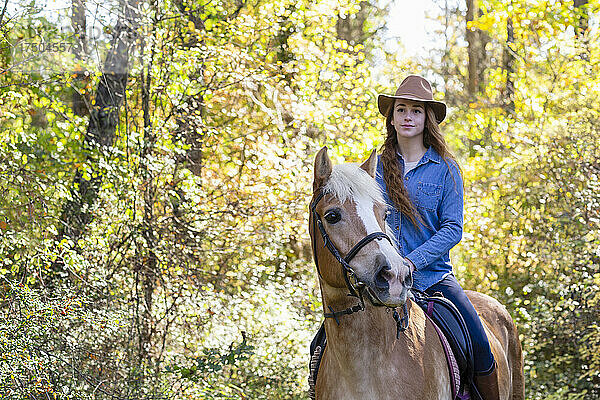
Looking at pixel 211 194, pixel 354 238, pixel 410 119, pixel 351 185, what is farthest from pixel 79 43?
pixel 354 238

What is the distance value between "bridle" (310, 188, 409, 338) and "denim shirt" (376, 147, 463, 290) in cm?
50

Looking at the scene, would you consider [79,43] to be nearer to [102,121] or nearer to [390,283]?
[102,121]

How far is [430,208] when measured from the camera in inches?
144

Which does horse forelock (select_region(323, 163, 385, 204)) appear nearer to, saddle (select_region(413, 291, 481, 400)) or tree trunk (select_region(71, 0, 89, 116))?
saddle (select_region(413, 291, 481, 400))

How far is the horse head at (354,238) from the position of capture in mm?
2779

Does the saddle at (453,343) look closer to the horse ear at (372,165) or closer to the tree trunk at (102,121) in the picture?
the horse ear at (372,165)

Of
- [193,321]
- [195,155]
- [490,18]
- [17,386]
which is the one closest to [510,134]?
[490,18]

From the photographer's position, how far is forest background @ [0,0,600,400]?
20.8 feet

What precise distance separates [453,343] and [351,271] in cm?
98

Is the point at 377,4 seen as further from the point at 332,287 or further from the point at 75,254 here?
the point at 332,287

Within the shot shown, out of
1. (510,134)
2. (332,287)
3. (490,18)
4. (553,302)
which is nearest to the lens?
(332,287)

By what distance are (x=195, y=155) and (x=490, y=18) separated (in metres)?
5.92

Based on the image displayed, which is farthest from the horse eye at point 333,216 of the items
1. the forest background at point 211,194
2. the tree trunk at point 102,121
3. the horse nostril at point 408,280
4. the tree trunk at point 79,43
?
the tree trunk at point 79,43

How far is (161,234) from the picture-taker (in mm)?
7543
